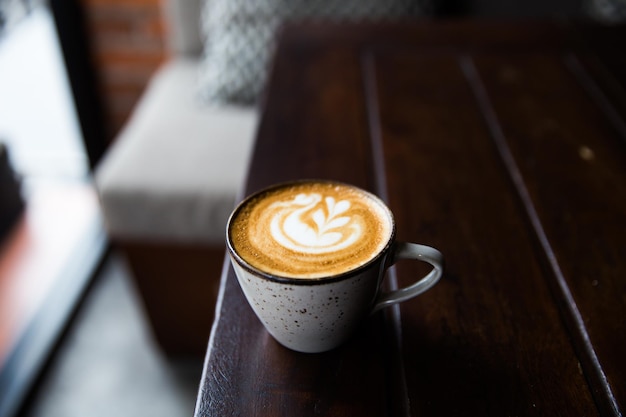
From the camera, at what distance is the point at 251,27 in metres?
1.44

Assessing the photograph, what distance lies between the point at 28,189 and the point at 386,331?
1743 millimetres

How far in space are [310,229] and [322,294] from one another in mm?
76

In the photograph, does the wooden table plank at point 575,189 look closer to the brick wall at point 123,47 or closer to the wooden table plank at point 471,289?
the wooden table plank at point 471,289

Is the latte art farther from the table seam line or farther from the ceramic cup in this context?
the table seam line

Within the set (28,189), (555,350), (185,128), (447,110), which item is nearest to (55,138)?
(28,189)

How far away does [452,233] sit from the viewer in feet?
2.06

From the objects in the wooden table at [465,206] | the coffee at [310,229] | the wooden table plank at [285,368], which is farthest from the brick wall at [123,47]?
the coffee at [310,229]

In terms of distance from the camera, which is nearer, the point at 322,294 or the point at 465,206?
the point at 322,294

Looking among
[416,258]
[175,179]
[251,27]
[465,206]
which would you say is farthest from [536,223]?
[251,27]

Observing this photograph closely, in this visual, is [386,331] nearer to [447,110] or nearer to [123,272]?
[447,110]

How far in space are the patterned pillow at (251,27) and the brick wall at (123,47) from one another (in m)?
0.51

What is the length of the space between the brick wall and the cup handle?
1681 millimetres

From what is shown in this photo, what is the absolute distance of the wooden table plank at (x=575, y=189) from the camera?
1.69ft

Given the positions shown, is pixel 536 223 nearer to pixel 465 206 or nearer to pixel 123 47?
pixel 465 206
